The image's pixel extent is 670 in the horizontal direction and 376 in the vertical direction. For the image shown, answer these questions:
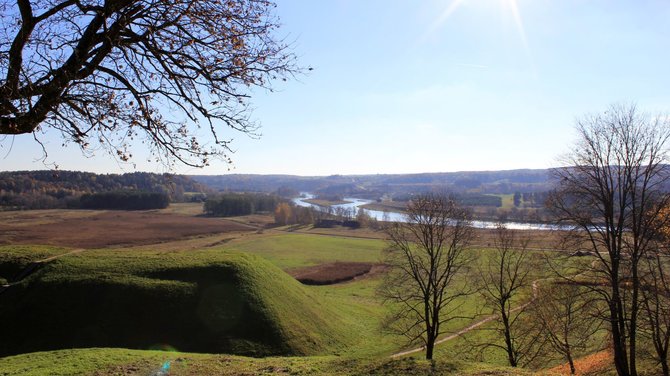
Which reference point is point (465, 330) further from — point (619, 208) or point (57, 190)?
point (57, 190)

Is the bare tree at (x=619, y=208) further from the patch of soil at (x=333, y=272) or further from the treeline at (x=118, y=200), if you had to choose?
the treeline at (x=118, y=200)

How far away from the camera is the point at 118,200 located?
443ft

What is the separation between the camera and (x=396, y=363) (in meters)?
15.6

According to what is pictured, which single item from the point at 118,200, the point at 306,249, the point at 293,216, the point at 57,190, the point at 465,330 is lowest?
the point at 306,249

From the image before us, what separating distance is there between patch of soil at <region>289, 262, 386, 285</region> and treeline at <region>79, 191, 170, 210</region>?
338 ft

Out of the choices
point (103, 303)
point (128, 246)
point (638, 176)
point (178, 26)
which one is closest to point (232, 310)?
point (103, 303)

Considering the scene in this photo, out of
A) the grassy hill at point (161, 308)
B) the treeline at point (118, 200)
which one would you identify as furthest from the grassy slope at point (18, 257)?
the treeline at point (118, 200)

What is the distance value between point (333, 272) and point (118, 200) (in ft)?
367

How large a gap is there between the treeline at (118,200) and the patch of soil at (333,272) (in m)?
103

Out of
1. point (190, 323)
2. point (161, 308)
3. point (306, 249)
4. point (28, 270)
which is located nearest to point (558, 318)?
point (190, 323)

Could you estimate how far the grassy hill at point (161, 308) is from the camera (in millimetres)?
21750

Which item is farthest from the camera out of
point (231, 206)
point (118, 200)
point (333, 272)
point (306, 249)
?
point (231, 206)

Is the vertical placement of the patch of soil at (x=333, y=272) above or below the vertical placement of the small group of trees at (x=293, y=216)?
below

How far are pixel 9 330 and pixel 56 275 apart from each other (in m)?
4.93
